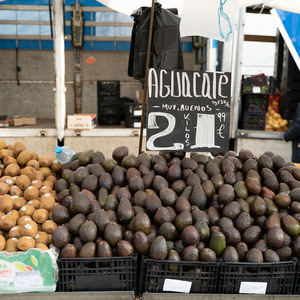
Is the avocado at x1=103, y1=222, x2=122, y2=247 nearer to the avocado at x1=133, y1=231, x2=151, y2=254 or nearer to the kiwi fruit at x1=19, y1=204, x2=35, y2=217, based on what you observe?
the avocado at x1=133, y1=231, x2=151, y2=254

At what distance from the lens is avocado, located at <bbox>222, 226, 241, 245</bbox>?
1.99 m

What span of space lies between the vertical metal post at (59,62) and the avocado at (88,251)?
11.8 feet

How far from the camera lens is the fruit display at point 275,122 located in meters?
6.01

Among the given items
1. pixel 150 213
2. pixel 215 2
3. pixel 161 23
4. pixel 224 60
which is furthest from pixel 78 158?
pixel 224 60

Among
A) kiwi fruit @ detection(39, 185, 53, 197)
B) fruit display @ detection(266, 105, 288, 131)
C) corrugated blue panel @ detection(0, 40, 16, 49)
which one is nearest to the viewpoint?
kiwi fruit @ detection(39, 185, 53, 197)

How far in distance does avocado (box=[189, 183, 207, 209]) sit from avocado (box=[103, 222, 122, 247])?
0.50 metres

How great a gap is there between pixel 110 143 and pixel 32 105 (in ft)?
13.1

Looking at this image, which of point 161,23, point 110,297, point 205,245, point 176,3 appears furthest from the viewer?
point 176,3

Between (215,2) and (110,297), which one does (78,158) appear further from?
(215,2)

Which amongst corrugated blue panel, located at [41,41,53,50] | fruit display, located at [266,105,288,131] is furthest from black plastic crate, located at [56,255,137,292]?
corrugated blue panel, located at [41,41,53,50]

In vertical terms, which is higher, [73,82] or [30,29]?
[30,29]

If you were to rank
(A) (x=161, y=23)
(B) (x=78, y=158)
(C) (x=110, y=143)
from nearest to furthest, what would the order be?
(B) (x=78, y=158) < (A) (x=161, y=23) < (C) (x=110, y=143)

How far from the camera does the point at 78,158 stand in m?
2.81

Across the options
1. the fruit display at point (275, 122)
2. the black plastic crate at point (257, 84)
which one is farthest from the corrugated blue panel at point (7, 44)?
the fruit display at point (275, 122)
